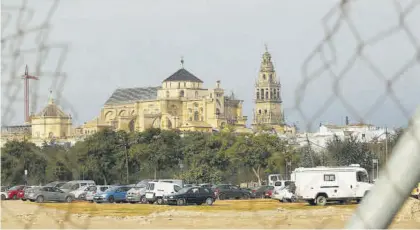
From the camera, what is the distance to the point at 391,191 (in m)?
2.29

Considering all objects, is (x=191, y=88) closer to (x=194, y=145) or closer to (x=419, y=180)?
(x=194, y=145)

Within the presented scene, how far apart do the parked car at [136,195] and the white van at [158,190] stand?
39cm

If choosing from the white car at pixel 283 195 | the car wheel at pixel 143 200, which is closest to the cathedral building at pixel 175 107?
the car wheel at pixel 143 200

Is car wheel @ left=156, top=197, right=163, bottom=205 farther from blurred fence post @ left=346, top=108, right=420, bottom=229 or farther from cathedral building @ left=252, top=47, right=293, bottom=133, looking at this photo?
blurred fence post @ left=346, top=108, right=420, bottom=229

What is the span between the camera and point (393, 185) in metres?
2.29

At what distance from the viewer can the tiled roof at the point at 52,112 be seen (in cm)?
285

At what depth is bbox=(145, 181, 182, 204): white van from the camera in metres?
41.8

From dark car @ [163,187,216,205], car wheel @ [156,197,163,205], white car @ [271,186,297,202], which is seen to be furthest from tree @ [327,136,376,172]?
car wheel @ [156,197,163,205]

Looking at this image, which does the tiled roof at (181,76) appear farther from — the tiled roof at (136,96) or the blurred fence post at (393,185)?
the blurred fence post at (393,185)

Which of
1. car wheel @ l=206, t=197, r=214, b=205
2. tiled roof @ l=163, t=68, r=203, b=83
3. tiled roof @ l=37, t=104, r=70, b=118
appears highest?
tiled roof @ l=163, t=68, r=203, b=83

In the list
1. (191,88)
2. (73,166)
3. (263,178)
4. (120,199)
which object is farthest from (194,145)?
(191,88)

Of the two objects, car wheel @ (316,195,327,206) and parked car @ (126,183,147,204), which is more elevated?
car wheel @ (316,195,327,206)

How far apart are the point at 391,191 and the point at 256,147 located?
69.8 meters

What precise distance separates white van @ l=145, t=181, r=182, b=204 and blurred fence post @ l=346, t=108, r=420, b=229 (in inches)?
1544
